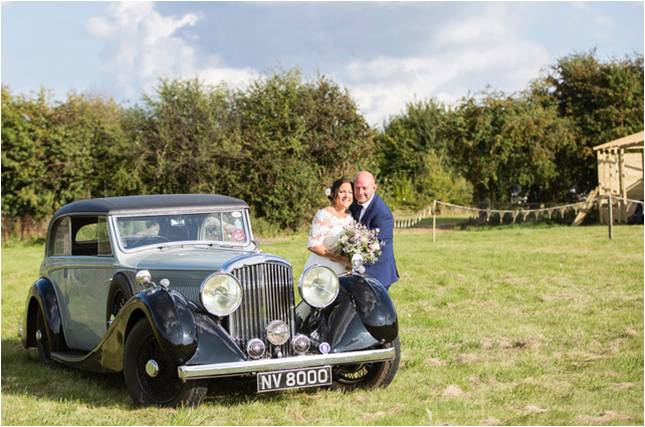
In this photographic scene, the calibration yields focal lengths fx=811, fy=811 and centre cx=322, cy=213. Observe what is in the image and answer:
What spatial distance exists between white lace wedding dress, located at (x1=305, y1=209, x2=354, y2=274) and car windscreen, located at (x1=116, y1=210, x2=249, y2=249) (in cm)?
79

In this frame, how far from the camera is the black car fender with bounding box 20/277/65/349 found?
25.9 ft

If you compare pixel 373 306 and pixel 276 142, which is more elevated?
pixel 276 142

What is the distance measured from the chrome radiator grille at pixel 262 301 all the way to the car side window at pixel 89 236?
5.99ft

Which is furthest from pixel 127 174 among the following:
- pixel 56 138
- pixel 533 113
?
pixel 533 113

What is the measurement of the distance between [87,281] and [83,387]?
40.3 inches

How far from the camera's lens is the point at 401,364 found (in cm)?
742

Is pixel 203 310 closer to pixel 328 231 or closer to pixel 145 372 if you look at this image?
pixel 145 372

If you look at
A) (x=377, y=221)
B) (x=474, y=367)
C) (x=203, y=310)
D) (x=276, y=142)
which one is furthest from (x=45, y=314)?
(x=276, y=142)

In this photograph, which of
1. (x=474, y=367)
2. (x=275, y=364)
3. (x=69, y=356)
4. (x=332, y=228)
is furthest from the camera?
(x=69, y=356)

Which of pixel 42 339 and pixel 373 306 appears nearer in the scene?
pixel 373 306

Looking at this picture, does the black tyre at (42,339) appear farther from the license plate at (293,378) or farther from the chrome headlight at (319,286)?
the license plate at (293,378)

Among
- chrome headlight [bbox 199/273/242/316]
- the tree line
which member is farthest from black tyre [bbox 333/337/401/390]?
the tree line

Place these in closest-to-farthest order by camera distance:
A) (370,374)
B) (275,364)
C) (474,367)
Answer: (275,364), (370,374), (474,367)

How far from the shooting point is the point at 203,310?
237 inches
